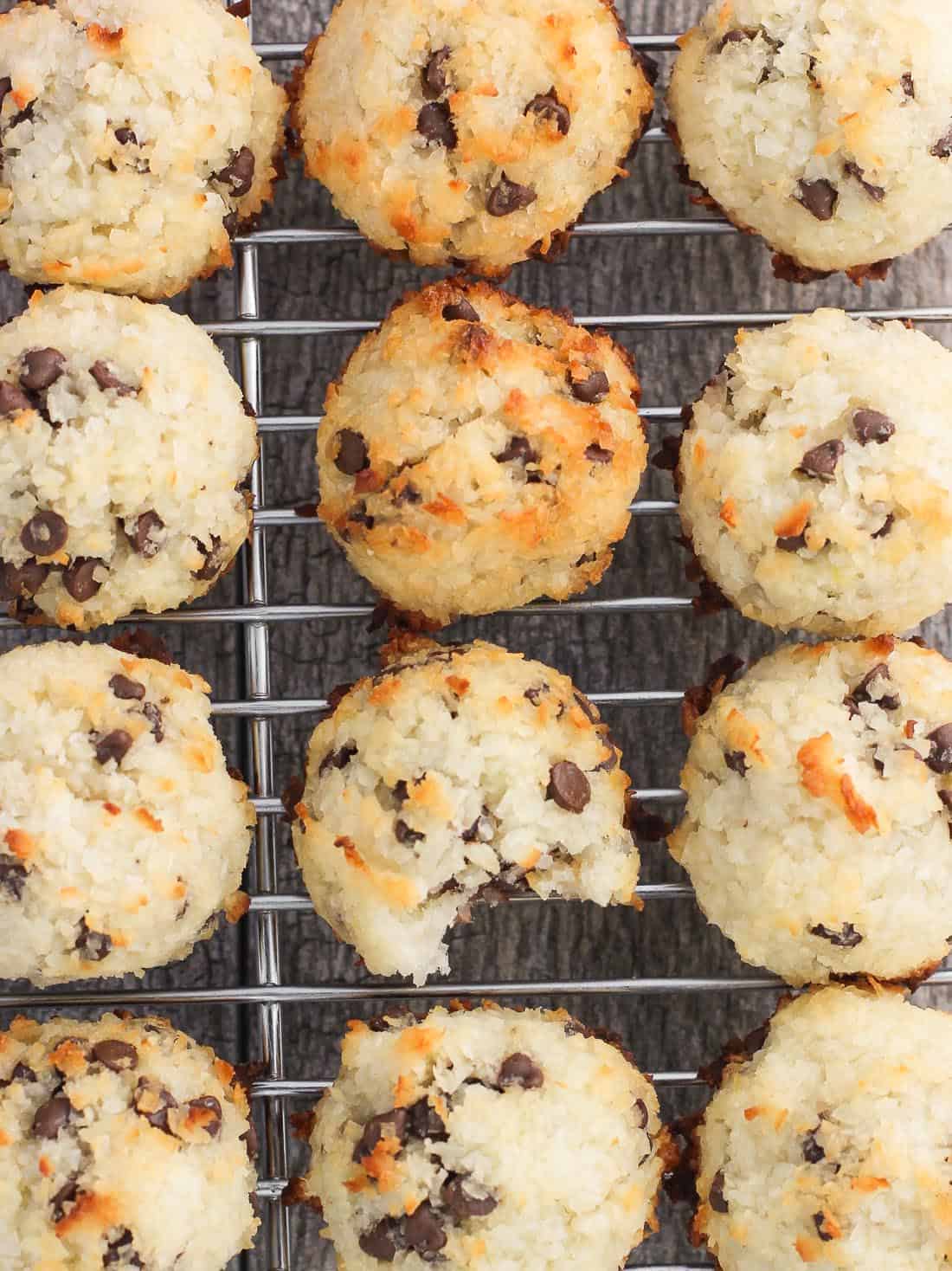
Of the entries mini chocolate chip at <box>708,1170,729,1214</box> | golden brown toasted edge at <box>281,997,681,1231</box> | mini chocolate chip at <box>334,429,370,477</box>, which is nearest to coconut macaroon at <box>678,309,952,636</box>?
mini chocolate chip at <box>334,429,370,477</box>

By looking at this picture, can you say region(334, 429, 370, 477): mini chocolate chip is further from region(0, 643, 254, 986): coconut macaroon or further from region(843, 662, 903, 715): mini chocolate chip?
region(843, 662, 903, 715): mini chocolate chip

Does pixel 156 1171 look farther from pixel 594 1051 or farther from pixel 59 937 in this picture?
pixel 594 1051

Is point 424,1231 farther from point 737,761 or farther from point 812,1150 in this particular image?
point 737,761

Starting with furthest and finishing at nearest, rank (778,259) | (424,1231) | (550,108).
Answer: (778,259), (550,108), (424,1231)

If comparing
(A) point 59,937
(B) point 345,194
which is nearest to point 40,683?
(A) point 59,937

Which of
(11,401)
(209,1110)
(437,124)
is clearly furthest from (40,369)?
(209,1110)

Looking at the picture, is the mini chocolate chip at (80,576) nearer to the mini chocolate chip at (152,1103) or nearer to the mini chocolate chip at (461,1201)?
the mini chocolate chip at (152,1103)
